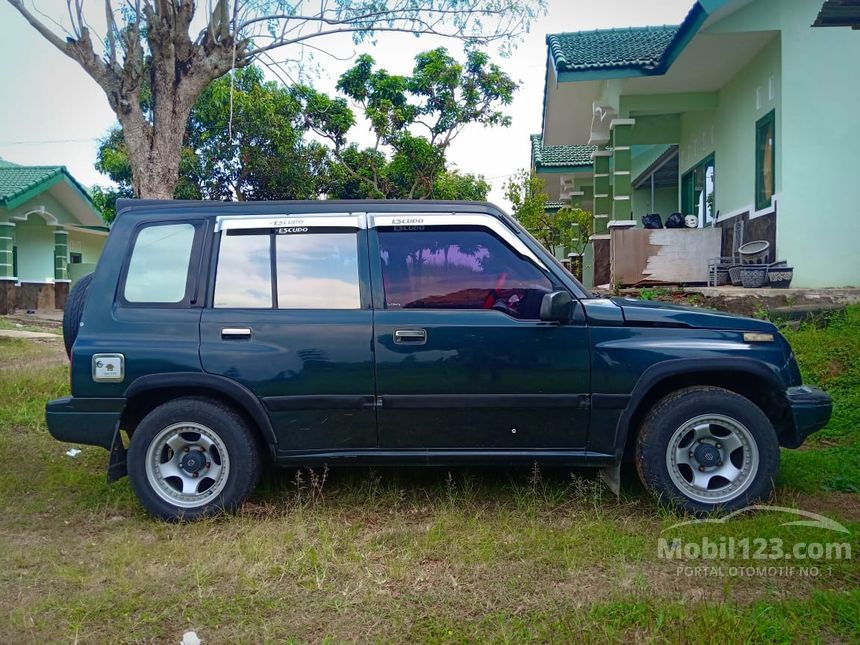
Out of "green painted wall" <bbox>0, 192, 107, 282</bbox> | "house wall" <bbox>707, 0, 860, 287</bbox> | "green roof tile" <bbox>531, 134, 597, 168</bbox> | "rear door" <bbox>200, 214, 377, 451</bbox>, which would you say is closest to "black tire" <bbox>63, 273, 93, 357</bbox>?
"rear door" <bbox>200, 214, 377, 451</bbox>

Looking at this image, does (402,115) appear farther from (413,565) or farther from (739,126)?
(413,565)

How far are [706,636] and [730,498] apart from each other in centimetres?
142

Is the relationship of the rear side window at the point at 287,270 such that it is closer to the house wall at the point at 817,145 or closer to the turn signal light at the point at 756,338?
the turn signal light at the point at 756,338

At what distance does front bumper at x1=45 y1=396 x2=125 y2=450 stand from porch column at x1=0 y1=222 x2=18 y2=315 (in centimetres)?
2028

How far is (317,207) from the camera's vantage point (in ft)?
13.6

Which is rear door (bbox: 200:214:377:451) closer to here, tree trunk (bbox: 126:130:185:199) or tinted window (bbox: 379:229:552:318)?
tinted window (bbox: 379:229:552:318)

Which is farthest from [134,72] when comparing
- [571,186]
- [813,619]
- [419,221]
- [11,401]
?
[571,186]

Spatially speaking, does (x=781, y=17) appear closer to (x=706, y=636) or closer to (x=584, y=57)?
(x=584, y=57)

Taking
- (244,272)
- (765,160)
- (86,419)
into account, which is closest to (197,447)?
(86,419)

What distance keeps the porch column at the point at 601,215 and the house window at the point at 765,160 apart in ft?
10.7

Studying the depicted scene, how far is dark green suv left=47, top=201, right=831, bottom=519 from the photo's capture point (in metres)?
3.83

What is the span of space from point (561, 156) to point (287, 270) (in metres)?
17.0

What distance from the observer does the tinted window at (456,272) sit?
13.0 feet

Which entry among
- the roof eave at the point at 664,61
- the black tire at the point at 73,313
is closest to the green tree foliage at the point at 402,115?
the roof eave at the point at 664,61
